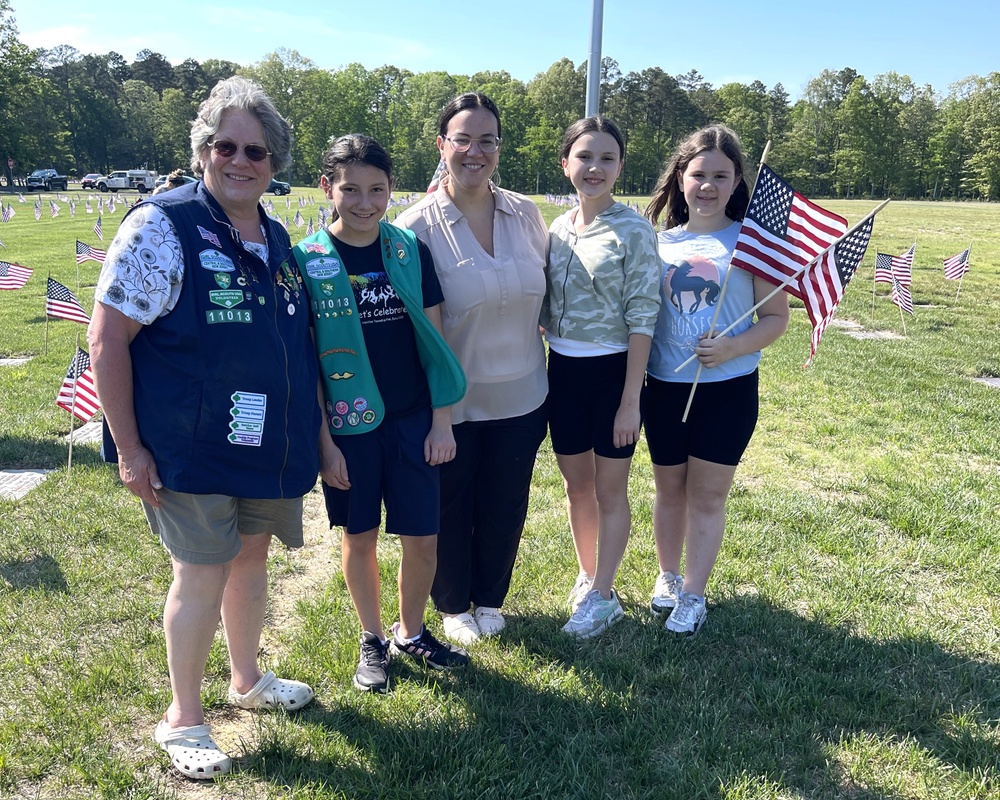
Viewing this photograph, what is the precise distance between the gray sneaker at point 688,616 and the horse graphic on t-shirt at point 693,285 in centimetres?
133

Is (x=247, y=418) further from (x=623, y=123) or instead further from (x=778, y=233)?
(x=623, y=123)

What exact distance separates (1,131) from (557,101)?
52.5 m

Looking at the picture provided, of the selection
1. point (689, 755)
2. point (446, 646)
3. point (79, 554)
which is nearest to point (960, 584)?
point (689, 755)

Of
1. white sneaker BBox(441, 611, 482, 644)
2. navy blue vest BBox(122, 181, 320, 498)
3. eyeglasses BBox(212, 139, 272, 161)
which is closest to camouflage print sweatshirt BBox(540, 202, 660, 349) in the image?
navy blue vest BBox(122, 181, 320, 498)

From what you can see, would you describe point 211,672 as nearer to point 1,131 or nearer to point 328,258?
point 328,258

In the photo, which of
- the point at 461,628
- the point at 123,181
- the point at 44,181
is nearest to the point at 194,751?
the point at 461,628

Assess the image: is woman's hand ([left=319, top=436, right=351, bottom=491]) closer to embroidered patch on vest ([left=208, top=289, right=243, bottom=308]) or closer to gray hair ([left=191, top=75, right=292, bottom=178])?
embroidered patch on vest ([left=208, top=289, right=243, bottom=308])

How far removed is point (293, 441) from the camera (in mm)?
2361

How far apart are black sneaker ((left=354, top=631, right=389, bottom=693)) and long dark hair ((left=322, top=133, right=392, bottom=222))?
185 centimetres

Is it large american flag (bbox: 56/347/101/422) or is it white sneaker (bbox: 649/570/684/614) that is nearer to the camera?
white sneaker (bbox: 649/570/684/614)

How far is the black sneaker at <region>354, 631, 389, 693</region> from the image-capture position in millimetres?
2877

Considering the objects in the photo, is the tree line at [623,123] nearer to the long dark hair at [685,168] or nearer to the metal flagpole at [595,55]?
the metal flagpole at [595,55]

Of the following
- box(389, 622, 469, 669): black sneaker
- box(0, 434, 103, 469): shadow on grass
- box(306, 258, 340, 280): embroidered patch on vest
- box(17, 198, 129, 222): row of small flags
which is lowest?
box(389, 622, 469, 669): black sneaker

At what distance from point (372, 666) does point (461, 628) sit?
520 mm
